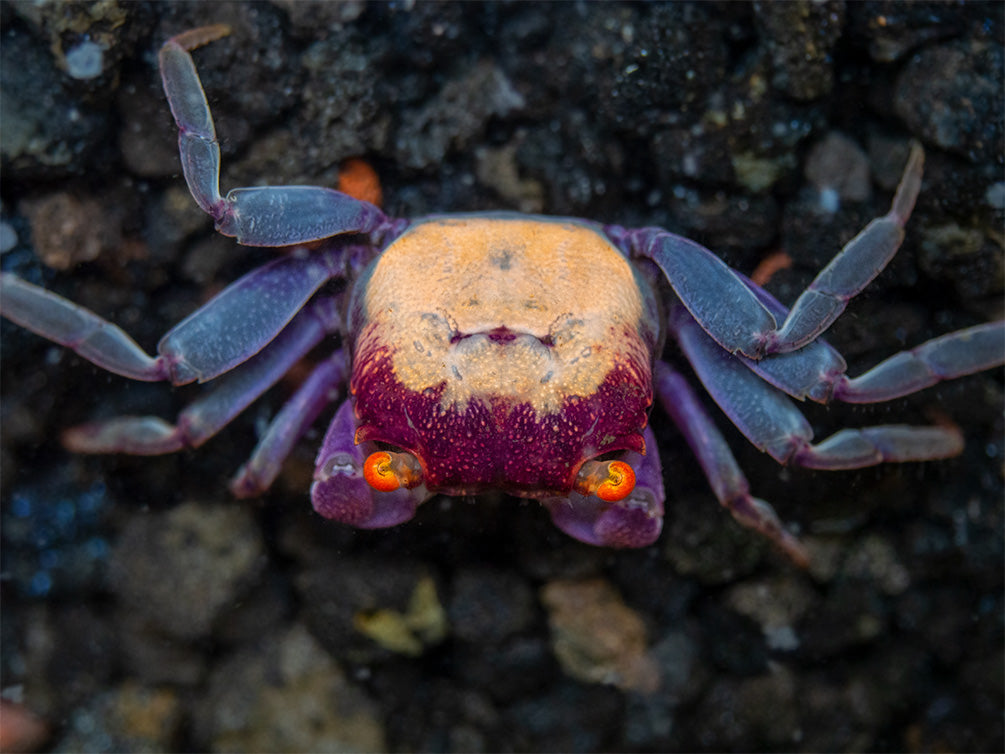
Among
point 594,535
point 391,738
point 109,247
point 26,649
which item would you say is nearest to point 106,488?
point 26,649

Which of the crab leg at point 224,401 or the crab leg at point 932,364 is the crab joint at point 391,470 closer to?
the crab leg at point 224,401

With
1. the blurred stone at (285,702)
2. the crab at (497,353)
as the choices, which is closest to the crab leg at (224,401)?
the crab at (497,353)

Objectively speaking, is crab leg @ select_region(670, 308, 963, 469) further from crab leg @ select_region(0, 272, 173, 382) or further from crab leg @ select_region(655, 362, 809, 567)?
crab leg @ select_region(0, 272, 173, 382)

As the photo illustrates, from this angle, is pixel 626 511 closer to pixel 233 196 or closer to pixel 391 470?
pixel 391 470

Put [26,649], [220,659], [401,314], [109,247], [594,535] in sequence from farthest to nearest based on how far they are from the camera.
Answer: [220,659] < [26,649] < [109,247] < [594,535] < [401,314]

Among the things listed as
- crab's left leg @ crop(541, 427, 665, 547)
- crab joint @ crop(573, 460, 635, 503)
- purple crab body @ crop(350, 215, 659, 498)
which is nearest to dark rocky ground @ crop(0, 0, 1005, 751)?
crab's left leg @ crop(541, 427, 665, 547)

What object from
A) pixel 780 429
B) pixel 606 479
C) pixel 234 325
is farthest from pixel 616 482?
pixel 234 325

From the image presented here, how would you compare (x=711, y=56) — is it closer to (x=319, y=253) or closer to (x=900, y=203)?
(x=900, y=203)
